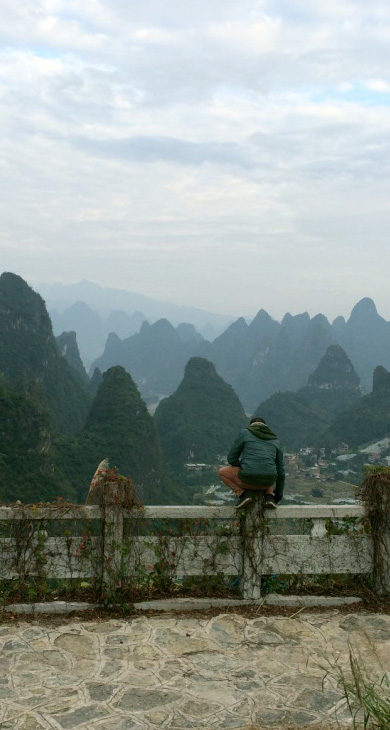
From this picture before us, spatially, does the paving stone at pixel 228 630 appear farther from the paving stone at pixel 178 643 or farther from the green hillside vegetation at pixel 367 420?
the green hillside vegetation at pixel 367 420

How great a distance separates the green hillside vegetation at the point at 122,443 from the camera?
4775cm

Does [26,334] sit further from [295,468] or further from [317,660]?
[317,660]

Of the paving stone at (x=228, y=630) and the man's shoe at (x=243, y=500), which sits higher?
the man's shoe at (x=243, y=500)

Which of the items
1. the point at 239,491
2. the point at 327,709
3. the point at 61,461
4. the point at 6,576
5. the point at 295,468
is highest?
the point at 239,491

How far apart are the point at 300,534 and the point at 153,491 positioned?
47.9 m

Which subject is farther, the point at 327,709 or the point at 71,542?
the point at 71,542

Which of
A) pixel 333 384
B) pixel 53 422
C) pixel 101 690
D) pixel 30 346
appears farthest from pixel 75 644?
pixel 333 384

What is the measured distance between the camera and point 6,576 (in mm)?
Answer: 5008

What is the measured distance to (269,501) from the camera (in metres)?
5.18

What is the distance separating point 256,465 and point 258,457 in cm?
8

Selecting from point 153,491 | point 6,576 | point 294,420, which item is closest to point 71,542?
point 6,576

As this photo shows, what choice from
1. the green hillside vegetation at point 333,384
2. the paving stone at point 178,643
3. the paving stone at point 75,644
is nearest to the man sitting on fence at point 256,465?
the paving stone at point 178,643

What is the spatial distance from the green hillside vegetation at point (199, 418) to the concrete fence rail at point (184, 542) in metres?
69.4

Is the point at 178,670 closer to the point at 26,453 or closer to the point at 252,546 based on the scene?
the point at 252,546
